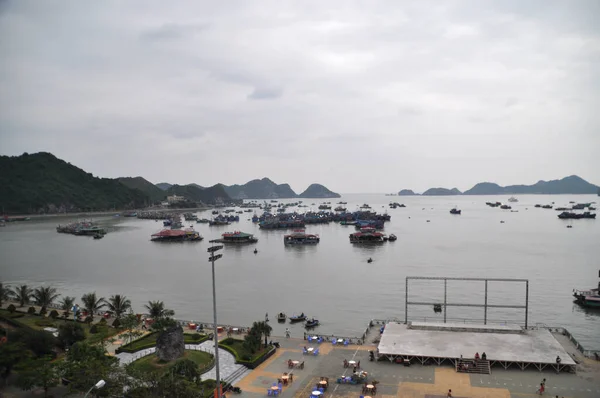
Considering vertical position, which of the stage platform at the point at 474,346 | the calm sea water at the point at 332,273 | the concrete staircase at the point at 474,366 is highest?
the stage platform at the point at 474,346

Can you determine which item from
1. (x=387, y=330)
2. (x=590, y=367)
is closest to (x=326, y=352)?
(x=387, y=330)

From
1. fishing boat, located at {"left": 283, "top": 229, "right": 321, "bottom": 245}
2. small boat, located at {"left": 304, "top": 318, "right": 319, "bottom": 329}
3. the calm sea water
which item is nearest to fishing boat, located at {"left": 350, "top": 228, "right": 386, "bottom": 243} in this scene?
the calm sea water

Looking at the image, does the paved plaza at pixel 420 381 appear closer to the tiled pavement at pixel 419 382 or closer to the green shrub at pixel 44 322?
the tiled pavement at pixel 419 382

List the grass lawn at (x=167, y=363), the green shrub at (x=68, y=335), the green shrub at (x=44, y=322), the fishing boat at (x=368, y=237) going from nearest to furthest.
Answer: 1. the grass lawn at (x=167, y=363)
2. the green shrub at (x=68, y=335)
3. the green shrub at (x=44, y=322)
4. the fishing boat at (x=368, y=237)

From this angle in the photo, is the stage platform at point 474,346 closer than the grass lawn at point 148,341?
Yes

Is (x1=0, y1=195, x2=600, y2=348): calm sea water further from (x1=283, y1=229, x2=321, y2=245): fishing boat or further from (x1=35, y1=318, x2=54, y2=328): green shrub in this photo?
(x1=35, y1=318, x2=54, y2=328): green shrub

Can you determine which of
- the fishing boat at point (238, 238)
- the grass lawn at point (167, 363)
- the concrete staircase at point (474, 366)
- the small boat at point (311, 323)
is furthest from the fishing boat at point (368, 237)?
the grass lawn at point (167, 363)
